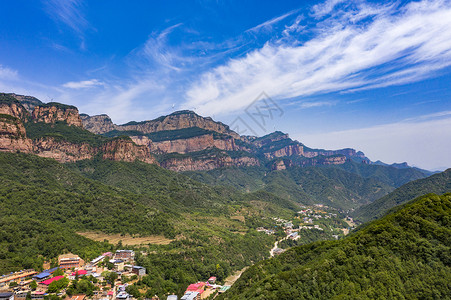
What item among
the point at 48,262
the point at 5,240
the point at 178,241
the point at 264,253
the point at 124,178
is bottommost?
the point at 264,253

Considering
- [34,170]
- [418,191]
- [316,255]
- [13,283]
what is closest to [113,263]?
[13,283]

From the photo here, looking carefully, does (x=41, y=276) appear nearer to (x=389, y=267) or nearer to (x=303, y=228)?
(x=389, y=267)

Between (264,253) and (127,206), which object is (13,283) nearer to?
(127,206)

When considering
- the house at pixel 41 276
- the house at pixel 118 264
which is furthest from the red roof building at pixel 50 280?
the house at pixel 118 264

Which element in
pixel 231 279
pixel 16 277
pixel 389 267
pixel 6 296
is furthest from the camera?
pixel 231 279

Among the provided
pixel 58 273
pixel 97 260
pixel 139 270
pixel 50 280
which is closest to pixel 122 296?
pixel 139 270

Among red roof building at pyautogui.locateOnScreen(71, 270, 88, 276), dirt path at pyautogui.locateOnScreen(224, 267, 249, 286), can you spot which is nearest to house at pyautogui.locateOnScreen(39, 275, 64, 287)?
red roof building at pyautogui.locateOnScreen(71, 270, 88, 276)
